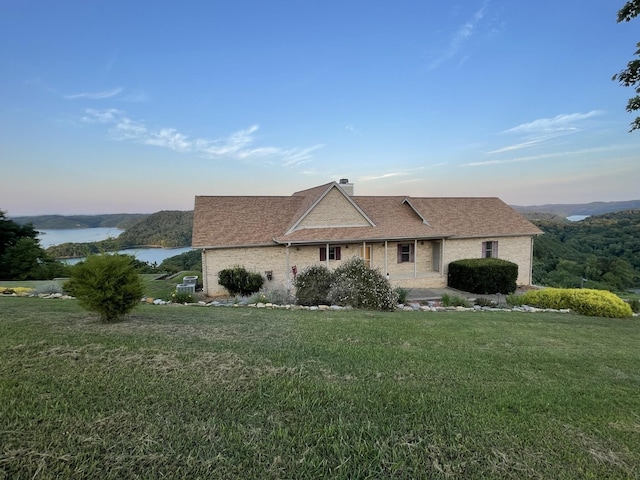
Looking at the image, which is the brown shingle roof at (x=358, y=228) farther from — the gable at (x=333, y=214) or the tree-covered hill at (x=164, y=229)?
the tree-covered hill at (x=164, y=229)

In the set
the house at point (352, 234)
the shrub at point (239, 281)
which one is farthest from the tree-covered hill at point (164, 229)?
the shrub at point (239, 281)

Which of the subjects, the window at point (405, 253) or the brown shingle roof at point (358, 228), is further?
the window at point (405, 253)

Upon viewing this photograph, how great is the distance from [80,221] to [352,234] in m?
26.0

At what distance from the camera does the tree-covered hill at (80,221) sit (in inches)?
969

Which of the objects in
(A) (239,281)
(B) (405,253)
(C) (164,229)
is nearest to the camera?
(A) (239,281)

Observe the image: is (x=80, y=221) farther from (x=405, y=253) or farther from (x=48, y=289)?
(x=405, y=253)

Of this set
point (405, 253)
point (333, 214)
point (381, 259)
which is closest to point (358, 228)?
point (333, 214)

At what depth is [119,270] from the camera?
6699 mm

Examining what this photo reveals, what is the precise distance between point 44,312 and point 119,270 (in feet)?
8.68

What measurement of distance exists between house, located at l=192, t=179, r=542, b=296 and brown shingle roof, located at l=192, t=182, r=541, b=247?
51mm

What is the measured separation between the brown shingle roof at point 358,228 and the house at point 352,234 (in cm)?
5

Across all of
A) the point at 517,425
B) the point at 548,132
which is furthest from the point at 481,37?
the point at 517,425

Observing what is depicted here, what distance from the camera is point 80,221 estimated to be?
28312mm

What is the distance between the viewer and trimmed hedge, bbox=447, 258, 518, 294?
16.5 metres
